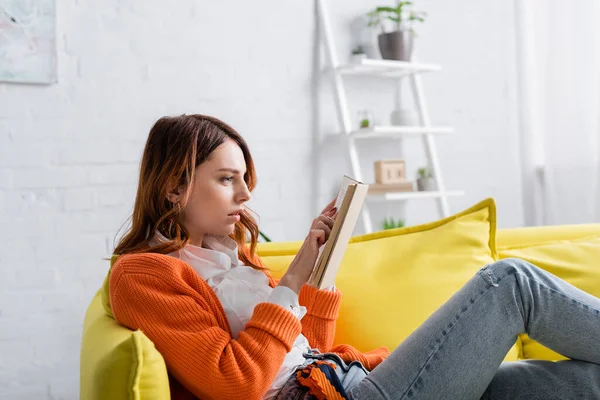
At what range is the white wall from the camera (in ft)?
8.46

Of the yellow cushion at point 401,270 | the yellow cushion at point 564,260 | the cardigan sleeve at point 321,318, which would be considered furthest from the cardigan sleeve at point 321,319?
the yellow cushion at point 564,260

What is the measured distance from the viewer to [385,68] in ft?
10.6

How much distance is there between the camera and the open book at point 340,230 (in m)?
1.29

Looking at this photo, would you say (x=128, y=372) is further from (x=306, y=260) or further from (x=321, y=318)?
(x=321, y=318)

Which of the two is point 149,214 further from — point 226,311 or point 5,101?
point 5,101

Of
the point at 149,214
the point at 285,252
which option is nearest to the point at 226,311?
the point at 149,214

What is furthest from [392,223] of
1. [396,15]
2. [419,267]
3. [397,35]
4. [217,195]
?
[217,195]

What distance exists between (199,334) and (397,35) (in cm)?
223

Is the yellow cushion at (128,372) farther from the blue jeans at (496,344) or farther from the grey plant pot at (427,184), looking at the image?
the grey plant pot at (427,184)

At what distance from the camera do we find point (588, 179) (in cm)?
331

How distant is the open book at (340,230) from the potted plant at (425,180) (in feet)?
6.56

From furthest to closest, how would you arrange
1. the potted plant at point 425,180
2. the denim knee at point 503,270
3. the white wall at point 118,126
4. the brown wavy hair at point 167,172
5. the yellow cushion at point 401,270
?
the potted plant at point 425,180 < the white wall at point 118,126 < the yellow cushion at point 401,270 < the brown wavy hair at point 167,172 < the denim knee at point 503,270

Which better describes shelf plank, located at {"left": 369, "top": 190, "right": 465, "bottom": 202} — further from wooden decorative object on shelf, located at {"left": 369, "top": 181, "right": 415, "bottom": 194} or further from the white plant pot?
the white plant pot

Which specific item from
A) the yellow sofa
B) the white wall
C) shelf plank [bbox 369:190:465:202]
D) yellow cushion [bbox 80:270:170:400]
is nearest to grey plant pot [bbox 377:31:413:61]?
the white wall
